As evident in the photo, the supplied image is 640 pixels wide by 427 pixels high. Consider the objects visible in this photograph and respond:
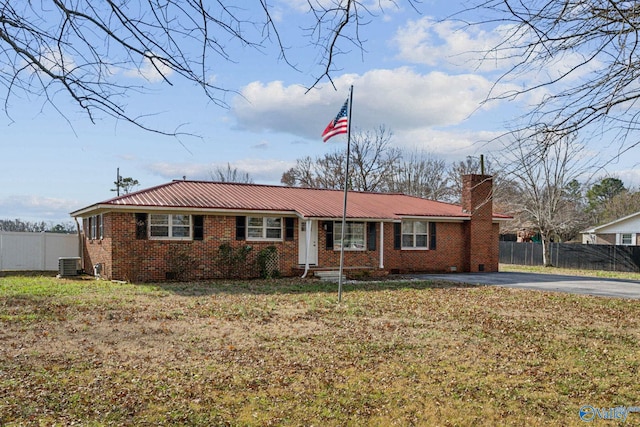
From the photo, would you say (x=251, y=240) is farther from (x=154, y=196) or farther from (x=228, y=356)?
(x=228, y=356)

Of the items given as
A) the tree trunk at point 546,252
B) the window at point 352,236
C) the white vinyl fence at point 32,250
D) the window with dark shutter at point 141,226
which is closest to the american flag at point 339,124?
the window with dark shutter at point 141,226

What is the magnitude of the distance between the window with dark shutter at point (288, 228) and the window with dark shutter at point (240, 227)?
156 centimetres

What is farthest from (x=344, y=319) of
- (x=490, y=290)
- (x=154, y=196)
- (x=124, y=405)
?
(x=154, y=196)

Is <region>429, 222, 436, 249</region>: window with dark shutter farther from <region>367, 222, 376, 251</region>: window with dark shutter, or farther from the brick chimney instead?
<region>367, 222, 376, 251</region>: window with dark shutter

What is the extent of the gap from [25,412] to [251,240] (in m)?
14.7

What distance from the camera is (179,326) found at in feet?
31.2

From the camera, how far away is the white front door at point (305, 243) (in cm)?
2044

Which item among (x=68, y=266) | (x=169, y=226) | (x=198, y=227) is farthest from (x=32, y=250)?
(x=198, y=227)

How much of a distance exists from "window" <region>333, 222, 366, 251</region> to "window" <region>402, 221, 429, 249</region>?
2.28m

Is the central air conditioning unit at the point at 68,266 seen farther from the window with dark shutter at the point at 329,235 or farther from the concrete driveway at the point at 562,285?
the concrete driveway at the point at 562,285

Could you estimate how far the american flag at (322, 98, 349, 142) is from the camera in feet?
39.7

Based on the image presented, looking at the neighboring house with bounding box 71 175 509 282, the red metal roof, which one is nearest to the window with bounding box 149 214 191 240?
the neighboring house with bounding box 71 175 509 282

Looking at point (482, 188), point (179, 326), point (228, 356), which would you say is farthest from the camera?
point (482, 188)

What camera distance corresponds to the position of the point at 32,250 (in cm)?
2305
